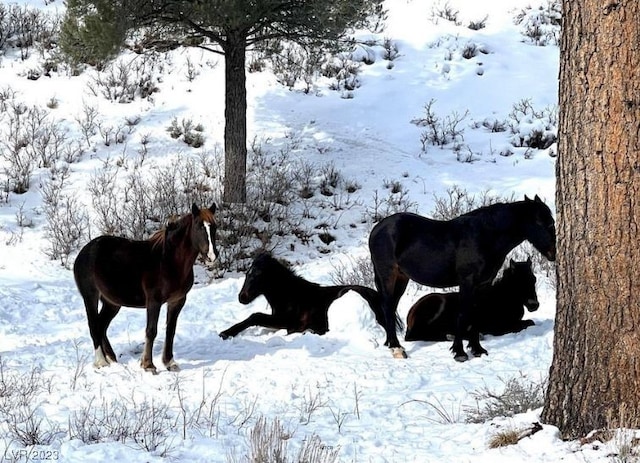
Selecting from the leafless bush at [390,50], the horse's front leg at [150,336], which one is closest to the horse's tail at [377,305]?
the horse's front leg at [150,336]

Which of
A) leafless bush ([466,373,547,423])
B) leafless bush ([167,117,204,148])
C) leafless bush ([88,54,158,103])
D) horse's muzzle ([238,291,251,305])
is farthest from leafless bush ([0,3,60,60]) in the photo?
leafless bush ([466,373,547,423])

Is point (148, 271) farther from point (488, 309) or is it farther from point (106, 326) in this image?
point (488, 309)

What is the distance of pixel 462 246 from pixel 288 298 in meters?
A: 2.23

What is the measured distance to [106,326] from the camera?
803cm

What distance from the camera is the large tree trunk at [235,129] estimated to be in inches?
569

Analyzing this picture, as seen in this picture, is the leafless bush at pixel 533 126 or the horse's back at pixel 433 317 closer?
the horse's back at pixel 433 317

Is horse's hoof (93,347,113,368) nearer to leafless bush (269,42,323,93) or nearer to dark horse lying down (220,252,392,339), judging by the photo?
dark horse lying down (220,252,392,339)

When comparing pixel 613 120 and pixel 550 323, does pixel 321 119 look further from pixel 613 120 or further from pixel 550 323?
pixel 613 120

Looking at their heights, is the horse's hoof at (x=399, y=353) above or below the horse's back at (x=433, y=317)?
below

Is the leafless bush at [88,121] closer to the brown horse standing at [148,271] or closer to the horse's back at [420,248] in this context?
the brown horse standing at [148,271]

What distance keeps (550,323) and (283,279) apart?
3105mm

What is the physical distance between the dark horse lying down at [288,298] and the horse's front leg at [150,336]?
1.41 m

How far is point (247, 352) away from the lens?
8.29 metres

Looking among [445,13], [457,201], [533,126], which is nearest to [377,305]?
[457,201]
